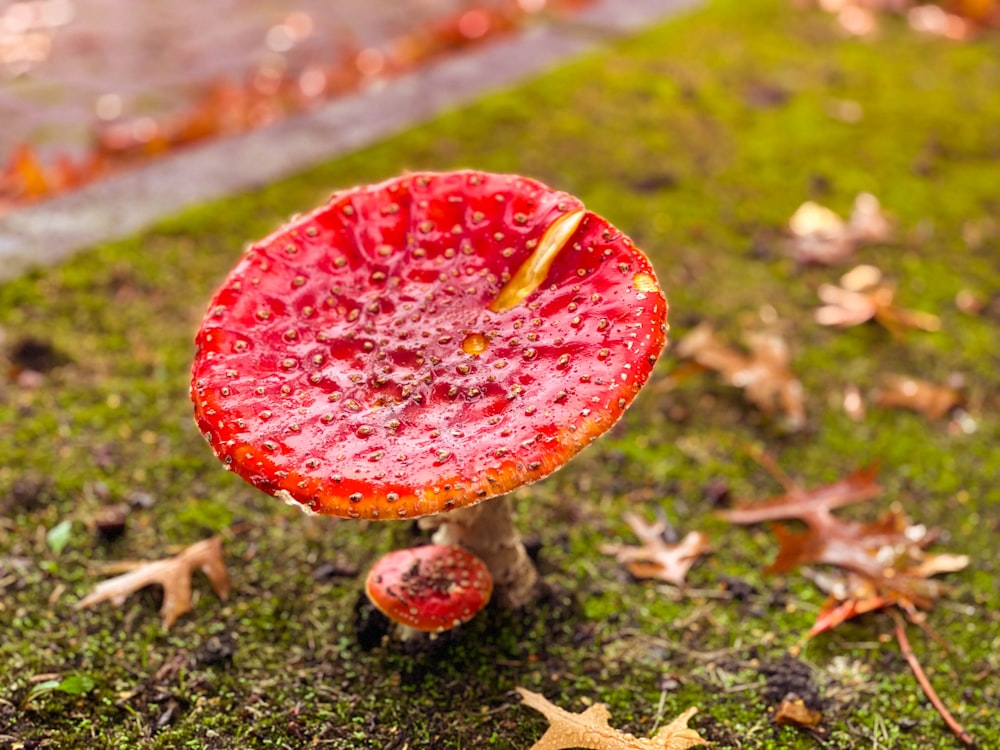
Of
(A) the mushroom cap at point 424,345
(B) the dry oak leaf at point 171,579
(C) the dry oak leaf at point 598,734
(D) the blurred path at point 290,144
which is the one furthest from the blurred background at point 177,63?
(C) the dry oak leaf at point 598,734

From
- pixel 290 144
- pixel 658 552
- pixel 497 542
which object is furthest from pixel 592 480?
pixel 290 144

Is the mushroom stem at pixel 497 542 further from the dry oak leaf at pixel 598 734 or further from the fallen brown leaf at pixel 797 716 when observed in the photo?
the fallen brown leaf at pixel 797 716

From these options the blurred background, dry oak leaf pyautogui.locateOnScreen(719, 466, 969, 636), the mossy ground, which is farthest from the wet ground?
dry oak leaf pyautogui.locateOnScreen(719, 466, 969, 636)

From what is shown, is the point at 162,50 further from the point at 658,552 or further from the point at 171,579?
the point at 658,552

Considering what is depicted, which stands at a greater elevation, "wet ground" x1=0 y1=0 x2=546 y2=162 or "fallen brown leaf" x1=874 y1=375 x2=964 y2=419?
"wet ground" x1=0 y1=0 x2=546 y2=162

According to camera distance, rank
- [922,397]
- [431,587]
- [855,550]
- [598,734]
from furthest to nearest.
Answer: [922,397], [855,550], [431,587], [598,734]

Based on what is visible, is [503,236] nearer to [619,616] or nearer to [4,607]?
[619,616]

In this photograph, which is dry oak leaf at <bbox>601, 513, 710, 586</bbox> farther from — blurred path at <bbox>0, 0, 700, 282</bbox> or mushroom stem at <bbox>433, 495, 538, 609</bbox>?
blurred path at <bbox>0, 0, 700, 282</bbox>
